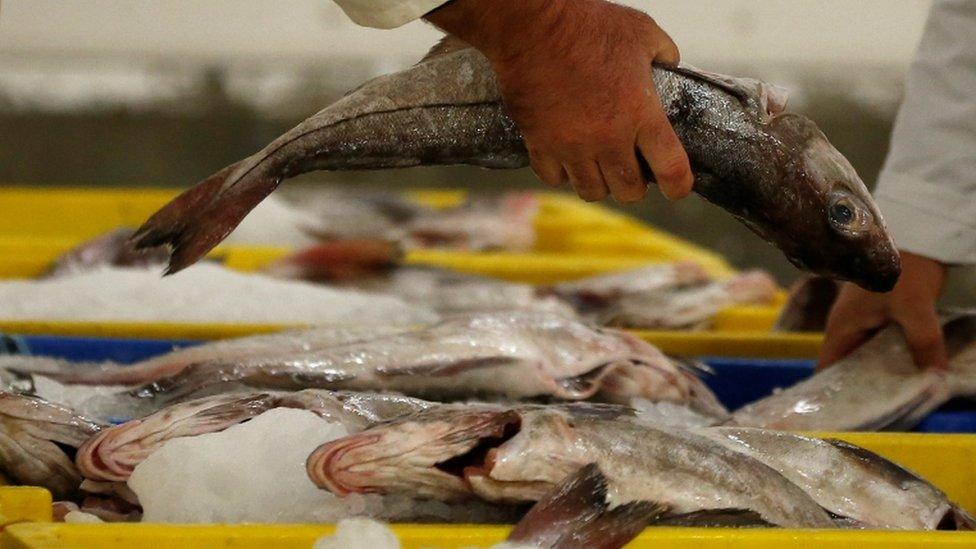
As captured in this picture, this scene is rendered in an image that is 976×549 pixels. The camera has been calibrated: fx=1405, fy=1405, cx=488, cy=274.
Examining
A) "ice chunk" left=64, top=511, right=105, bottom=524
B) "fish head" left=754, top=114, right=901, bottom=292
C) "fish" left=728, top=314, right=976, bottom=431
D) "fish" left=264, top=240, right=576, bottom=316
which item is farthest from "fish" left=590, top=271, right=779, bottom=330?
"ice chunk" left=64, top=511, right=105, bottom=524

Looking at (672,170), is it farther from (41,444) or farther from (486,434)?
(41,444)

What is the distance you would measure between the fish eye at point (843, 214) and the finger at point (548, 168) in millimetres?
391

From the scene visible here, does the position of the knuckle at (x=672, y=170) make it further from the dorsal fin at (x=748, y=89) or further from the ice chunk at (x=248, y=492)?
the ice chunk at (x=248, y=492)

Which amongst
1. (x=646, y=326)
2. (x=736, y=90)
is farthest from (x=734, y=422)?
(x=646, y=326)

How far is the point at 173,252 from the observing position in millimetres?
1760

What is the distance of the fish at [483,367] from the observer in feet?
6.69

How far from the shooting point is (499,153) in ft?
5.95

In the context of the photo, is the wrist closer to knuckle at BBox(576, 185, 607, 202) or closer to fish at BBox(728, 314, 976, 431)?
knuckle at BBox(576, 185, 607, 202)

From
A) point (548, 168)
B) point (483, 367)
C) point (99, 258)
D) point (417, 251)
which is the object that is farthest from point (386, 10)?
point (417, 251)

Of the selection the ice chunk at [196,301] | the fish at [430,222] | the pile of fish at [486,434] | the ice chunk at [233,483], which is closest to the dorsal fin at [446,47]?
the pile of fish at [486,434]

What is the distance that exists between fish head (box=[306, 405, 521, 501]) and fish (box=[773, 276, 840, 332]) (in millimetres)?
1470

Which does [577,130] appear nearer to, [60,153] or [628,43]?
[628,43]

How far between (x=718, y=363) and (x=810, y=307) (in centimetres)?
43

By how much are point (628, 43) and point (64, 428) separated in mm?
804
